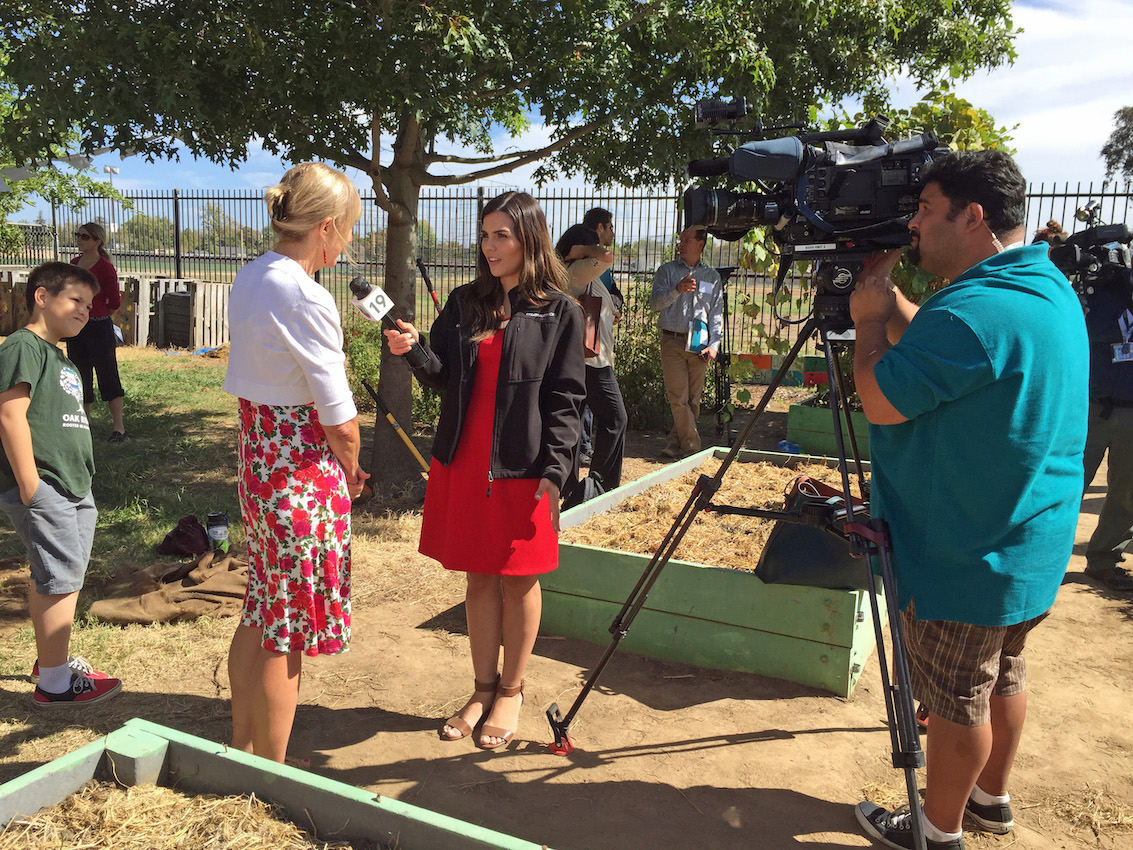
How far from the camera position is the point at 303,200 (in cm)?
236

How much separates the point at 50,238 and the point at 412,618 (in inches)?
790

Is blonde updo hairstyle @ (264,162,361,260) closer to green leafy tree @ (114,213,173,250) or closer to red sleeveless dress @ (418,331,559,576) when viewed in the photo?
red sleeveless dress @ (418,331,559,576)

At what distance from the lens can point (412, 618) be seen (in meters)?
4.34

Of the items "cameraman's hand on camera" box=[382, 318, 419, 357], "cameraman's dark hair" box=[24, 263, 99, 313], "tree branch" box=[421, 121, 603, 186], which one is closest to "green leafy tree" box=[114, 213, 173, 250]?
"tree branch" box=[421, 121, 603, 186]

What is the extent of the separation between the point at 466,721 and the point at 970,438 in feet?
6.68

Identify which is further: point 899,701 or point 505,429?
point 505,429

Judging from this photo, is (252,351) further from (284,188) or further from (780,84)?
(780,84)

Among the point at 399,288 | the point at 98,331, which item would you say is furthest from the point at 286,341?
the point at 98,331

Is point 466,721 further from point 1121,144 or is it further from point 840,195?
point 1121,144

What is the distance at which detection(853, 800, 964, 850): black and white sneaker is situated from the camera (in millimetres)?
2549

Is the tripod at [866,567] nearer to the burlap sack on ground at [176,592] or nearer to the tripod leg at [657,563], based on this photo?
the tripod leg at [657,563]

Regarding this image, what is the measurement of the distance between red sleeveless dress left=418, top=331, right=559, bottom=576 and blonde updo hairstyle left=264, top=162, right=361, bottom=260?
819 millimetres

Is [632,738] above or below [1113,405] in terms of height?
below

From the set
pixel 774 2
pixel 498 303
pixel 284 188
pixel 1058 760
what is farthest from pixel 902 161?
pixel 774 2
